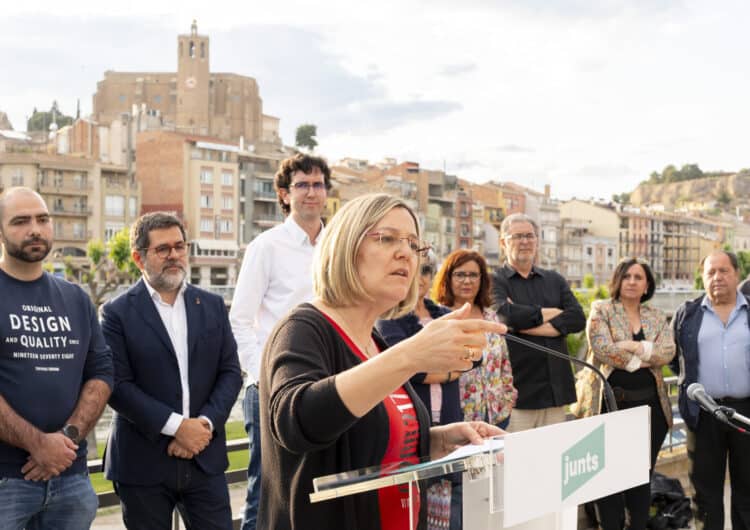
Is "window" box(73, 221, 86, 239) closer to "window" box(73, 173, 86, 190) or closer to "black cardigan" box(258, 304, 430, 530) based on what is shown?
"window" box(73, 173, 86, 190)

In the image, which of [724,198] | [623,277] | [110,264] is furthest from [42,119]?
[623,277]

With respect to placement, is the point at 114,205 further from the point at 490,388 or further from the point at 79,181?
the point at 490,388

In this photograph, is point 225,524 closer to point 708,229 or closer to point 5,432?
point 5,432

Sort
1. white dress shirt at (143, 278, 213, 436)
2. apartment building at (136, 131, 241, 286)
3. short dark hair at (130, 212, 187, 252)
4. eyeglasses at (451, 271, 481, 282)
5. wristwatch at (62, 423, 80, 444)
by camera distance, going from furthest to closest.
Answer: apartment building at (136, 131, 241, 286), eyeglasses at (451, 271, 481, 282), short dark hair at (130, 212, 187, 252), white dress shirt at (143, 278, 213, 436), wristwatch at (62, 423, 80, 444)

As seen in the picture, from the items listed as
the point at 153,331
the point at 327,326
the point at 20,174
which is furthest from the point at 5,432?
the point at 20,174

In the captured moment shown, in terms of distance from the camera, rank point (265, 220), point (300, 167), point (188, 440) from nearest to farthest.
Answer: point (188, 440)
point (300, 167)
point (265, 220)

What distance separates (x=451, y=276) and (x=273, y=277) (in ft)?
3.46

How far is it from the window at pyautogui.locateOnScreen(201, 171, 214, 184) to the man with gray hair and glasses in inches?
2244

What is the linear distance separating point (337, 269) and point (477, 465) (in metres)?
0.52

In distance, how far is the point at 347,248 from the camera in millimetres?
2023

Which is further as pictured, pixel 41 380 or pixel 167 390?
pixel 167 390

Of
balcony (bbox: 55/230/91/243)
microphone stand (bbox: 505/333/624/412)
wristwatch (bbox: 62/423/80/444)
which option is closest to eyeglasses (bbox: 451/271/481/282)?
microphone stand (bbox: 505/333/624/412)

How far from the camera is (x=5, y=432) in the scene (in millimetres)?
3014

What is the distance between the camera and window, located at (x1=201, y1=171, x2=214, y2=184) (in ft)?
199
